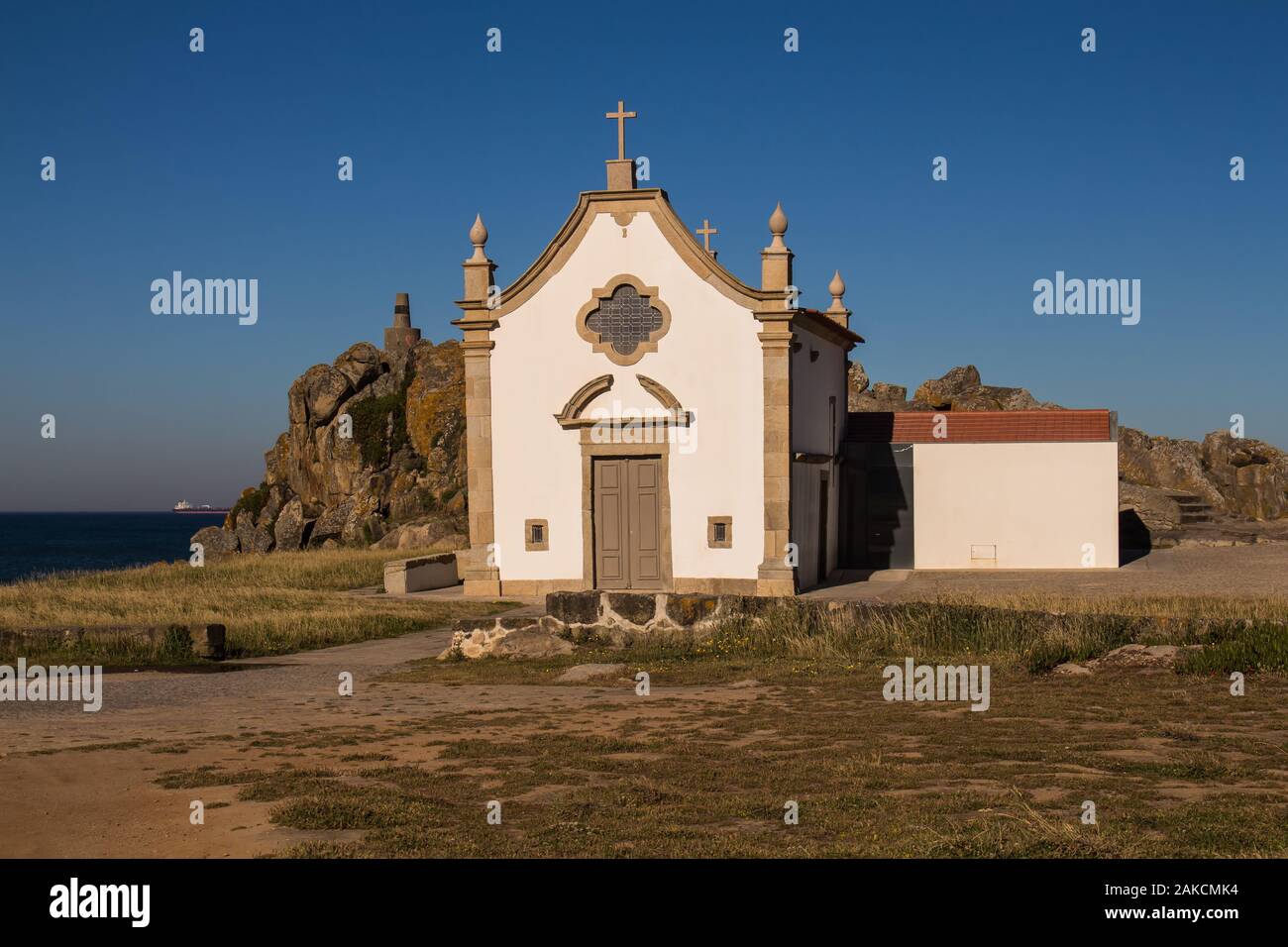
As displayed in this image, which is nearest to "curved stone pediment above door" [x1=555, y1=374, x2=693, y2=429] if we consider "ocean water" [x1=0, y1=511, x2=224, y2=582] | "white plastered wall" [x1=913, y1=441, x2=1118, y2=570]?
"white plastered wall" [x1=913, y1=441, x2=1118, y2=570]

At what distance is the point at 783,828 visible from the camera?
698cm

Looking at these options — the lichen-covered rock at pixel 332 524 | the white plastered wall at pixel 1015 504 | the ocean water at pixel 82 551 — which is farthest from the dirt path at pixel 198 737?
the ocean water at pixel 82 551

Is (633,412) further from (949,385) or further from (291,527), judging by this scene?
(291,527)

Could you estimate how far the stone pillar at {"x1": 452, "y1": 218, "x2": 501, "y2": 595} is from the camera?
25328 millimetres

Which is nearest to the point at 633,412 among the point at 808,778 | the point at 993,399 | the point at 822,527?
the point at 822,527

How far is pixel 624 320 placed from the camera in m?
24.9

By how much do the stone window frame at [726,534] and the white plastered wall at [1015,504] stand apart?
22.2 ft

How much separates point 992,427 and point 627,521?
9508 millimetres

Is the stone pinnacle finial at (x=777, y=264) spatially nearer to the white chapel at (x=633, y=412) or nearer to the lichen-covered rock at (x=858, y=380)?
the white chapel at (x=633, y=412)

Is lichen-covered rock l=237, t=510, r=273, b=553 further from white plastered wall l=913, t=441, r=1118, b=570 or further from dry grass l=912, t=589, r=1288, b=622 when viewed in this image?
dry grass l=912, t=589, r=1288, b=622
